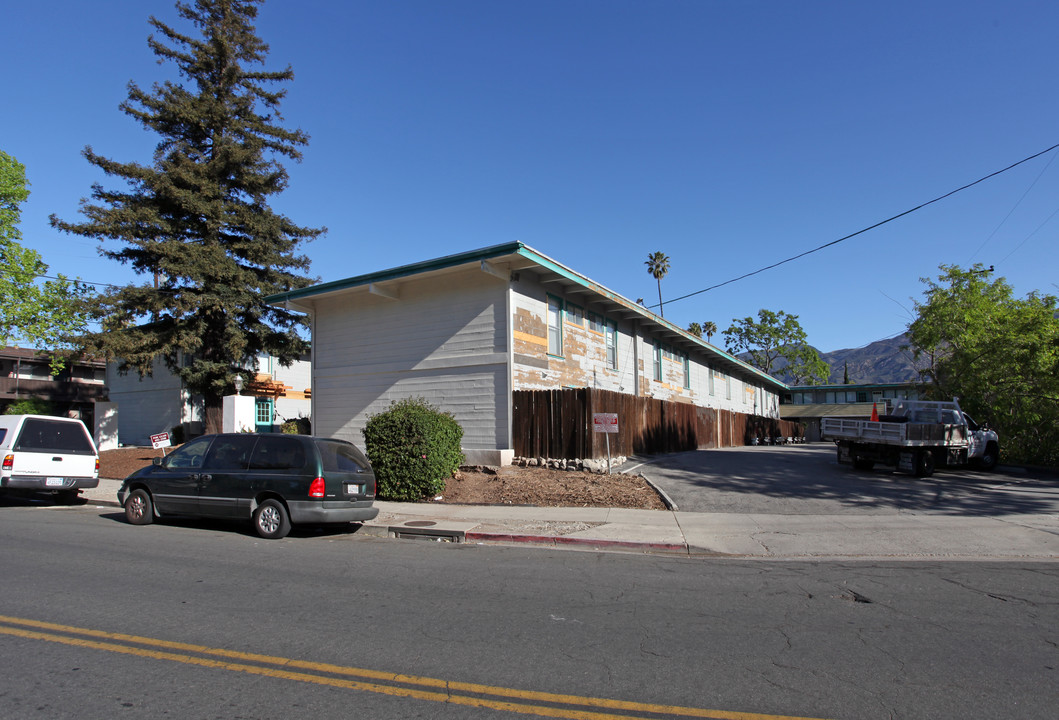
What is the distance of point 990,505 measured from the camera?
12.9 metres

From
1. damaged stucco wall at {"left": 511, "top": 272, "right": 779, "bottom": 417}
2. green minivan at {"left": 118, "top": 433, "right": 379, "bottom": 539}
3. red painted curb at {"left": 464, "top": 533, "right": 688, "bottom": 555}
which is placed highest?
damaged stucco wall at {"left": 511, "top": 272, "right": 779, "bottom": 417}

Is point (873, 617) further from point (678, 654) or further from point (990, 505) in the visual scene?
point (990, 505)

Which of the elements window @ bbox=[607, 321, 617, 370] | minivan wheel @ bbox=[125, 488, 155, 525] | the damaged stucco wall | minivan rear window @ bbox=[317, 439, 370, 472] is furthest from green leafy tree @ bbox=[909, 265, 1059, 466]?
minivan wheel @ bbox=[125, 488, 155, 525]

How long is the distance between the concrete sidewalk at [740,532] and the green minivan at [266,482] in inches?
47.7

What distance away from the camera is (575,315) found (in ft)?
67.3

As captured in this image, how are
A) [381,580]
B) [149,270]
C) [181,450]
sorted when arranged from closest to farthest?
[381,580] → [181,450] → [149,270]

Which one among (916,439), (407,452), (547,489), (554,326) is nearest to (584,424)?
(547,489)

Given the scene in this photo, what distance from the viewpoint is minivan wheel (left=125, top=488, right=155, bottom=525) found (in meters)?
11.0

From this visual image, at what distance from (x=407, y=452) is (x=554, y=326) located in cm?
725

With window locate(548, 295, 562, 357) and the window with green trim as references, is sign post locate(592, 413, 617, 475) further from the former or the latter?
the window with green trim

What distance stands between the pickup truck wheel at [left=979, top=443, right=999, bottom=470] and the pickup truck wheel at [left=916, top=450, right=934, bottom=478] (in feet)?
13.4

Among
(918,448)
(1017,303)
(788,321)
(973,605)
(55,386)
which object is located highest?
(788,321)

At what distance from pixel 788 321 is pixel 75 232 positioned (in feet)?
227

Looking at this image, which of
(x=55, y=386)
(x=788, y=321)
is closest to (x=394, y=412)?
(x=55, y=386)
